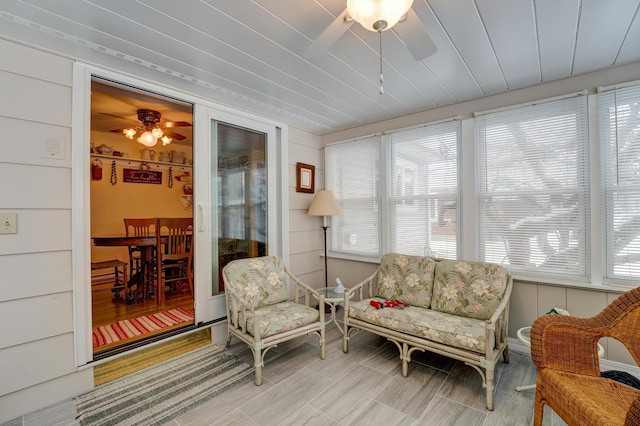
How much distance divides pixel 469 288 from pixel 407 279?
565 mm

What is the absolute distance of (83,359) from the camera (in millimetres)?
2084

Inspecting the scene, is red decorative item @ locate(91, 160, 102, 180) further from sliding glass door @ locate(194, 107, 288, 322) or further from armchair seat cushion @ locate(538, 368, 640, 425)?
armchair seat cushion @ locate(538, 368, 640, 425)

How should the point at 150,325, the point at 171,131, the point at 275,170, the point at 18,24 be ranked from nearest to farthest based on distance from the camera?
the point at 18,24, the point at 150,325, the point at 275,170, the point at 171,131

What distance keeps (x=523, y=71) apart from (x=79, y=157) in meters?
3.53

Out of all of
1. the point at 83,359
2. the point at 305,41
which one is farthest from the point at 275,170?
the point at 83,359

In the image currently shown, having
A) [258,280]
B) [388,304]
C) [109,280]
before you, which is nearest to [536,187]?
[388,304]

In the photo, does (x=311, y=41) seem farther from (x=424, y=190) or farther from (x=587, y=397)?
(x=587, y=397)

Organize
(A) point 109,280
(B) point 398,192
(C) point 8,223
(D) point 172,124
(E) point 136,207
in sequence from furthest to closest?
(E) point 136,207, (A) point 109,280, (D) point 172,124, (B) point 398,192, (C) point 8,223

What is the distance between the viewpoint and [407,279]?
113 inches

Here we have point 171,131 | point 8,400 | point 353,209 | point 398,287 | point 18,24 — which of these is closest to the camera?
point 18,24

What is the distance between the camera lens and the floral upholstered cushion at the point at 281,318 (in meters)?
2.34

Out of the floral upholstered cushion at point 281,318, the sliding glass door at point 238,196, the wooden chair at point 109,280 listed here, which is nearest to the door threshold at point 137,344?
the sliding glass door at point 238,196

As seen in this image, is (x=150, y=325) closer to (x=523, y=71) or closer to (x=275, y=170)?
(x=275, y=170)

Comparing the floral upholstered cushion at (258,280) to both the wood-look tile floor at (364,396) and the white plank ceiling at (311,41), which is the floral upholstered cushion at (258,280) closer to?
the wood-look tile floor at (364,396)
